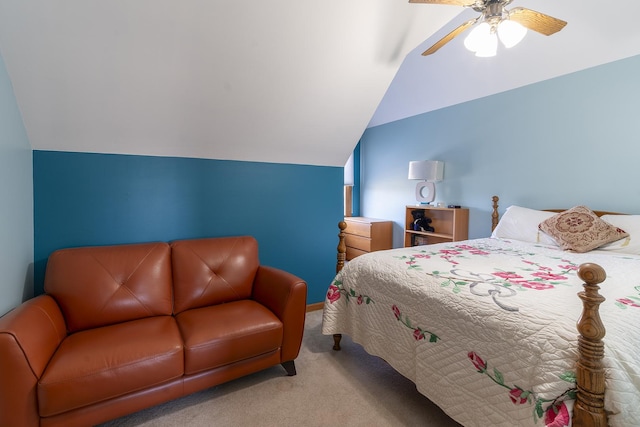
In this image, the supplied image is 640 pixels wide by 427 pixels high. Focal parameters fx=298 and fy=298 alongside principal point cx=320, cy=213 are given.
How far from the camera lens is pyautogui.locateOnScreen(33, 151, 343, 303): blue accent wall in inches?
78.5

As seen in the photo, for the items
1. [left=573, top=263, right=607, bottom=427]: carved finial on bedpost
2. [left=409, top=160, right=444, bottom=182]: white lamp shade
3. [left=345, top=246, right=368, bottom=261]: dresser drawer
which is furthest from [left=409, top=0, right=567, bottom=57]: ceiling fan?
[left=345, top=246, right=368, bottom=261]: dresser drawer

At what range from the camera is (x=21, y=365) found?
1199mm

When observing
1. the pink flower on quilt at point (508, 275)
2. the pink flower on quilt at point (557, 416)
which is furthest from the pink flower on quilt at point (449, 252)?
the pink flower on quilt at point (557, 416)

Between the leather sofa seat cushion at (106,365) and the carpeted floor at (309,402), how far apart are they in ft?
0.94

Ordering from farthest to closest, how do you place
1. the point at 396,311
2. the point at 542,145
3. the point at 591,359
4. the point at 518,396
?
the point at 542,145, the point at 396,311, the point at 518,396, the point at 591,359

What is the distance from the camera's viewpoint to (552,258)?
2090mm

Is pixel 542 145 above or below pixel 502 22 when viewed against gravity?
below

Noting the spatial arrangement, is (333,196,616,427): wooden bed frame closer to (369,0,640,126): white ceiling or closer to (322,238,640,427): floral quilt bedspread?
(322,238,640,427): floral quilt bedspread

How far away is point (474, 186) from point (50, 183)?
4.13 meters

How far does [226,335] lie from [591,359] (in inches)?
61.8

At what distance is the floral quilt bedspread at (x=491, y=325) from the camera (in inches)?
39.4

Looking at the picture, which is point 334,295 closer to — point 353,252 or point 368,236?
point 368,236

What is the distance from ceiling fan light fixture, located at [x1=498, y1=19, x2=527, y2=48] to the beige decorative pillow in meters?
1.63

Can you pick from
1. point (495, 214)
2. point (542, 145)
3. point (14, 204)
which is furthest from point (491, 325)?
point (542, 145)
